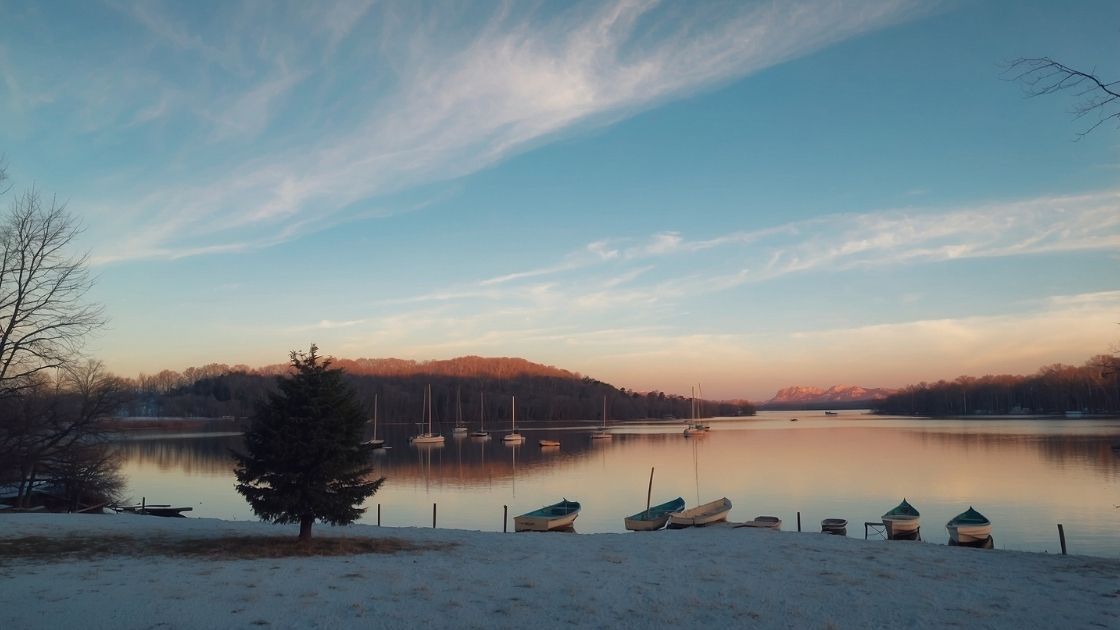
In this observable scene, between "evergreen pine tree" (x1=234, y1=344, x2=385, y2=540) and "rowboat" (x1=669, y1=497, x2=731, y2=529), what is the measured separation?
50.3ft

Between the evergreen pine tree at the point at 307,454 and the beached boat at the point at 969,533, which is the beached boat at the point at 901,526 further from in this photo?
the evergreen pine tree at the point at 307,454

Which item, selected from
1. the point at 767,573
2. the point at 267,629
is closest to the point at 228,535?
the point at 267,629

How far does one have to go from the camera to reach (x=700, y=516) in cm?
2986

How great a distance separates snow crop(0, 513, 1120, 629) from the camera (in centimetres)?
955

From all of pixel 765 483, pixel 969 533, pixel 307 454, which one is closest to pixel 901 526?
pixel 969 533

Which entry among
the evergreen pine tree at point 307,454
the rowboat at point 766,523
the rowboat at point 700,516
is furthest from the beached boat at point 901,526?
the evergreen pine tree at point 307,454

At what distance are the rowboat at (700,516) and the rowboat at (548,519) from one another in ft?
14.1

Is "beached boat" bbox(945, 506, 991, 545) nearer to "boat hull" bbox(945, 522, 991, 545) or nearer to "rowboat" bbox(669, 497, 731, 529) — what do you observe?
"boat hull" bbox(945, 522, 991, 545)

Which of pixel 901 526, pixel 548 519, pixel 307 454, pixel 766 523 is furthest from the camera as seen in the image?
pixel 548 519

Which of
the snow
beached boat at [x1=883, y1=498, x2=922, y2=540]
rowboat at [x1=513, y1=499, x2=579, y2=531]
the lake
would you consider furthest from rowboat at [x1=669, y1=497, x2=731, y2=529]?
the snow

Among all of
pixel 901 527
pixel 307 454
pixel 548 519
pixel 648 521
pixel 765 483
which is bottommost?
pixel 765 483

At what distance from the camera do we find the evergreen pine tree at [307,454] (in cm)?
1650

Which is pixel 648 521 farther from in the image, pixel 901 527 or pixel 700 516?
pixel 901 527

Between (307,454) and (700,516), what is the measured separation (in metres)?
18.4
